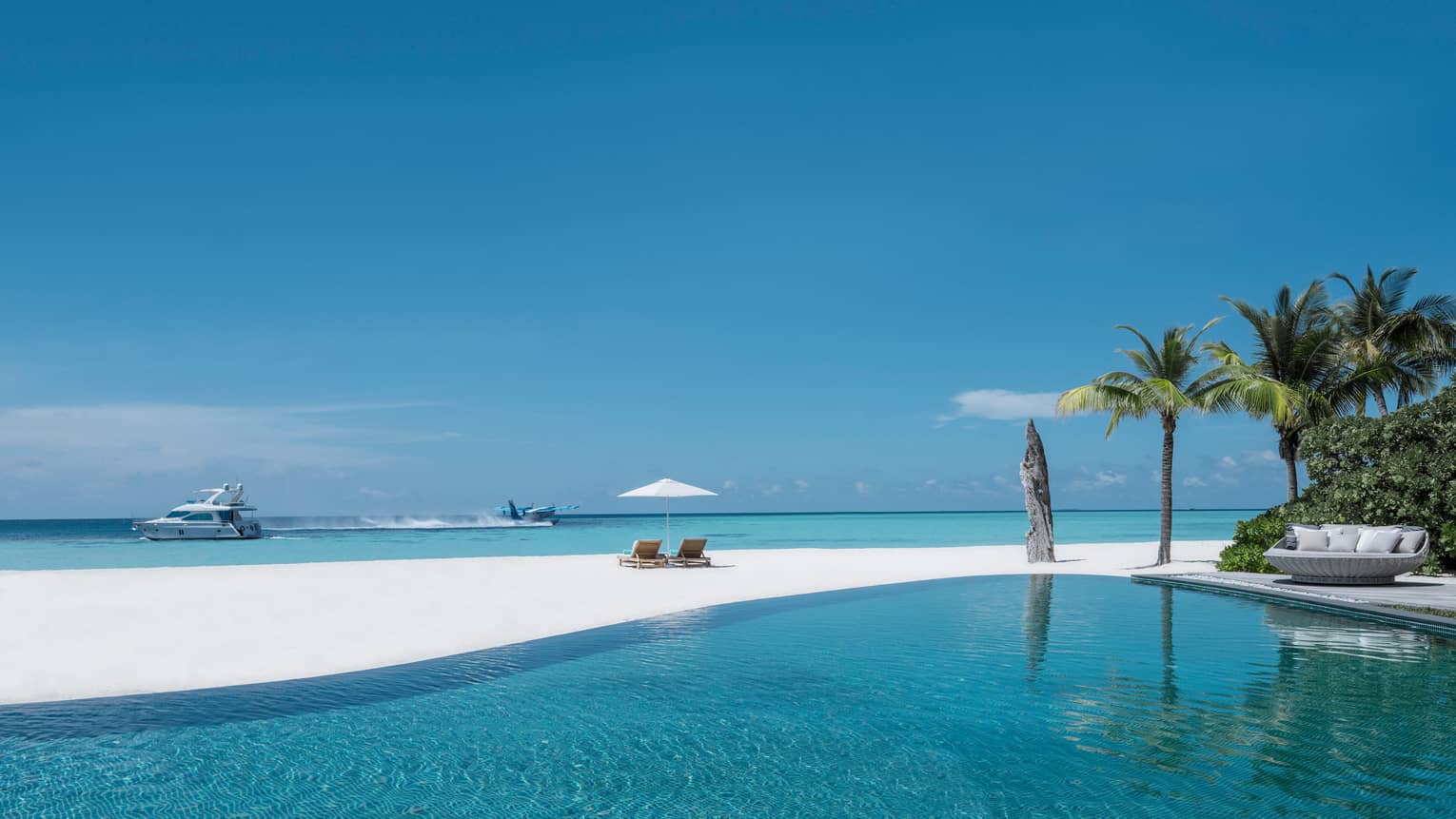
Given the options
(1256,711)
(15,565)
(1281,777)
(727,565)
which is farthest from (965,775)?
(15,565)

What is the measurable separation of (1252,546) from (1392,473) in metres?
2.80

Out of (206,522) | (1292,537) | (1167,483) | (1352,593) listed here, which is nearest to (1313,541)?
(1292,537)

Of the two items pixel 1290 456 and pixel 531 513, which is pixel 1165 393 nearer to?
pixel 1290 456

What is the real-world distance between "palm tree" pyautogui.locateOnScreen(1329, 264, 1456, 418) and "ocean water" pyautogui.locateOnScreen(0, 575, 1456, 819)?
13736mm

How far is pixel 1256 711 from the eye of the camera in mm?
7195

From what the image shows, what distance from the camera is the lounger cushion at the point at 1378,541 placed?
48.5 ft

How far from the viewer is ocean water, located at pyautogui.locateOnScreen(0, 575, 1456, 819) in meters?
5.40

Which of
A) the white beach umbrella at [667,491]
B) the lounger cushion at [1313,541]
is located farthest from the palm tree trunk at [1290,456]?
the white beach umbrella at [667,491]

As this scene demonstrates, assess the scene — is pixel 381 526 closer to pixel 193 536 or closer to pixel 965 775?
pixel 193 536

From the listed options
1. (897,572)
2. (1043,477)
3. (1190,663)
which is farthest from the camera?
(1043,477)

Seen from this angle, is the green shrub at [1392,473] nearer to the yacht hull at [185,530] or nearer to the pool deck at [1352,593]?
the pool deck at [1352,593]

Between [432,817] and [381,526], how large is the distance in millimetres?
85517

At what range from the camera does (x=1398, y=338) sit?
21.2 meters

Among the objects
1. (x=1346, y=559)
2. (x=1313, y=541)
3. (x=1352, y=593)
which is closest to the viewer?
(x=1352, y=593)
